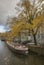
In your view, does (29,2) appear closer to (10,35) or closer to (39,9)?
(39,9)

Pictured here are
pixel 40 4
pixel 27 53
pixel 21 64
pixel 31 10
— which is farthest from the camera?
pixel 27 53

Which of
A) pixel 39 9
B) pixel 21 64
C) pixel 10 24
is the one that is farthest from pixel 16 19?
pixel 21 64

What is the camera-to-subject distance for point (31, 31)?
1110 inches

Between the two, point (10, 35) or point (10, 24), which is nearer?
point (10, 35)

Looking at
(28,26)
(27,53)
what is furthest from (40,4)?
(27,53)

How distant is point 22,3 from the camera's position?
26.7 m

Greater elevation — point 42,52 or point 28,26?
point 28,26

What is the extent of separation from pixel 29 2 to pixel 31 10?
1178mm

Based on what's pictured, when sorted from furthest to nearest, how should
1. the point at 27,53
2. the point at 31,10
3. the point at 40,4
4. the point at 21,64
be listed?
the point at 27,53 → the point at 31,10 → the point at 40,4 → the point at 21,64

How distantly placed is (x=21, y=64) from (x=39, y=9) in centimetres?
804

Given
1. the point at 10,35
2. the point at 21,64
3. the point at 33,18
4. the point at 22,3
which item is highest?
the point at 22,3

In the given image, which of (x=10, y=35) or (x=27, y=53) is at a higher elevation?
(x=10, y=35)

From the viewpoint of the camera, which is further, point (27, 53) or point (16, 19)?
point (27, 53)

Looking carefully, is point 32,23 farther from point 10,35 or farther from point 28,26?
point 10,35
